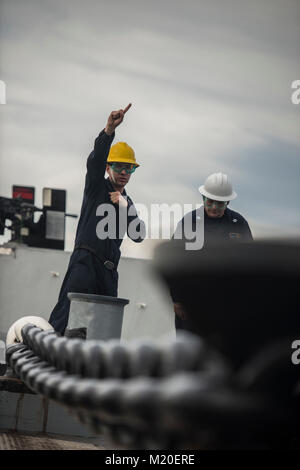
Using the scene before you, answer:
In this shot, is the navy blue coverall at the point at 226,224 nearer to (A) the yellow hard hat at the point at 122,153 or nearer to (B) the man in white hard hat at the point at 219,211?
(B) the man in white hard hat at the point at 219,211

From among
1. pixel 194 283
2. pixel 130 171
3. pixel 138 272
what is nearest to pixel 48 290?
pixel 138 272

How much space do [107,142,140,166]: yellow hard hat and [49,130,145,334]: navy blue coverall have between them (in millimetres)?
98

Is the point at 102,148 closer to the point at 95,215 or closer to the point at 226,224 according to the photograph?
the point at 95,215

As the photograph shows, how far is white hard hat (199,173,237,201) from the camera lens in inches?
99.9

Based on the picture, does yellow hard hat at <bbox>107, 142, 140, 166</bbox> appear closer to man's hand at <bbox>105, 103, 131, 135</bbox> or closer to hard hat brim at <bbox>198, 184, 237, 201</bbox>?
man's hand at <bbox>105, 103, 131, 135</bbox>

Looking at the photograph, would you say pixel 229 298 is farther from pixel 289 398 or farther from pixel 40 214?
pixel 40 214

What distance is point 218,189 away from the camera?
2.54m

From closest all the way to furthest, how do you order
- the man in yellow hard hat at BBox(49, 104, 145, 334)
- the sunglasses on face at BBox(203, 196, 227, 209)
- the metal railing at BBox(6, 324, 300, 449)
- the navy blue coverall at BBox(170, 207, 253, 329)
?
the metal railing at BBox(6, 324, 300, 449), the navy blue coverall at BBox(170, 207, 253, 329), the sunglasses on face at BBox(203, 196, 227, 209), the man in yellow hard hat at BBox(49, 104, 145, 334)

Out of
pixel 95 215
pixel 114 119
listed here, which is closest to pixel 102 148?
pixel 114 119

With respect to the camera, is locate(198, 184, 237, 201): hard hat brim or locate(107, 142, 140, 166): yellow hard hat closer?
locate(198, 184, 237, 201): hard hat brim

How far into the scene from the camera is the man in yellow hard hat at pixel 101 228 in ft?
8.74

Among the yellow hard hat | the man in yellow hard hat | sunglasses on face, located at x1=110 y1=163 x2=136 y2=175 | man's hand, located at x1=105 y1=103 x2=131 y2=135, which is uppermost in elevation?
man's hand, located at x1=105 y1=103 x2=131 y2=135

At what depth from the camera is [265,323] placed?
67cm

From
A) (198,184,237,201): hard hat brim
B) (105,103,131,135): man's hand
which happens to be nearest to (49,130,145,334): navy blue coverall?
(105,103,131,135): man's hand
